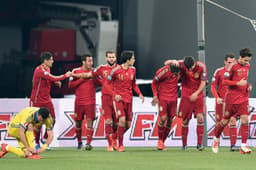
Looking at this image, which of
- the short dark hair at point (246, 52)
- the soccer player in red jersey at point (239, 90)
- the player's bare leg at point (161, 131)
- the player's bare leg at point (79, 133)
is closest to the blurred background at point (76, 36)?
the player's bare leg at point (79, 133)

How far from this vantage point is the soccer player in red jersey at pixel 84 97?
1964cm

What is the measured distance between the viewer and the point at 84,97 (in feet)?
64.7

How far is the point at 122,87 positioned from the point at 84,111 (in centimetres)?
154

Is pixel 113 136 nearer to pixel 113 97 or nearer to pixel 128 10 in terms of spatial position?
pixel 113 97

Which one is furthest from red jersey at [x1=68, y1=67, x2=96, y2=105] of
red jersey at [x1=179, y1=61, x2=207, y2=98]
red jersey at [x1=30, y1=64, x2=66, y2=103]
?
red jersey at [x1=179, y1=61, x2=207, y2=98]

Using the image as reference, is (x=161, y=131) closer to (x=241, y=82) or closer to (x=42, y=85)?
(x=241, y=82)

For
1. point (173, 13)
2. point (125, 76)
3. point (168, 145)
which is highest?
point (173, 13)

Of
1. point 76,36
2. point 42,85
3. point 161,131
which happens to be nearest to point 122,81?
point 161,131

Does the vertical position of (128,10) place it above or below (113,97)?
above

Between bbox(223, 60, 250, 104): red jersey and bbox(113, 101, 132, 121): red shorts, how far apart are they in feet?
7.26

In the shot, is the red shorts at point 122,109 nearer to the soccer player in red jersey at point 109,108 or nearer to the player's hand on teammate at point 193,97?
the soccer player in red jersey at point 109,108

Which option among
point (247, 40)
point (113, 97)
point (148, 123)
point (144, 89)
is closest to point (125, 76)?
point (113, 97)

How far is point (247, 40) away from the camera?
2670 cm

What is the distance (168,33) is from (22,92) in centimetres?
462
